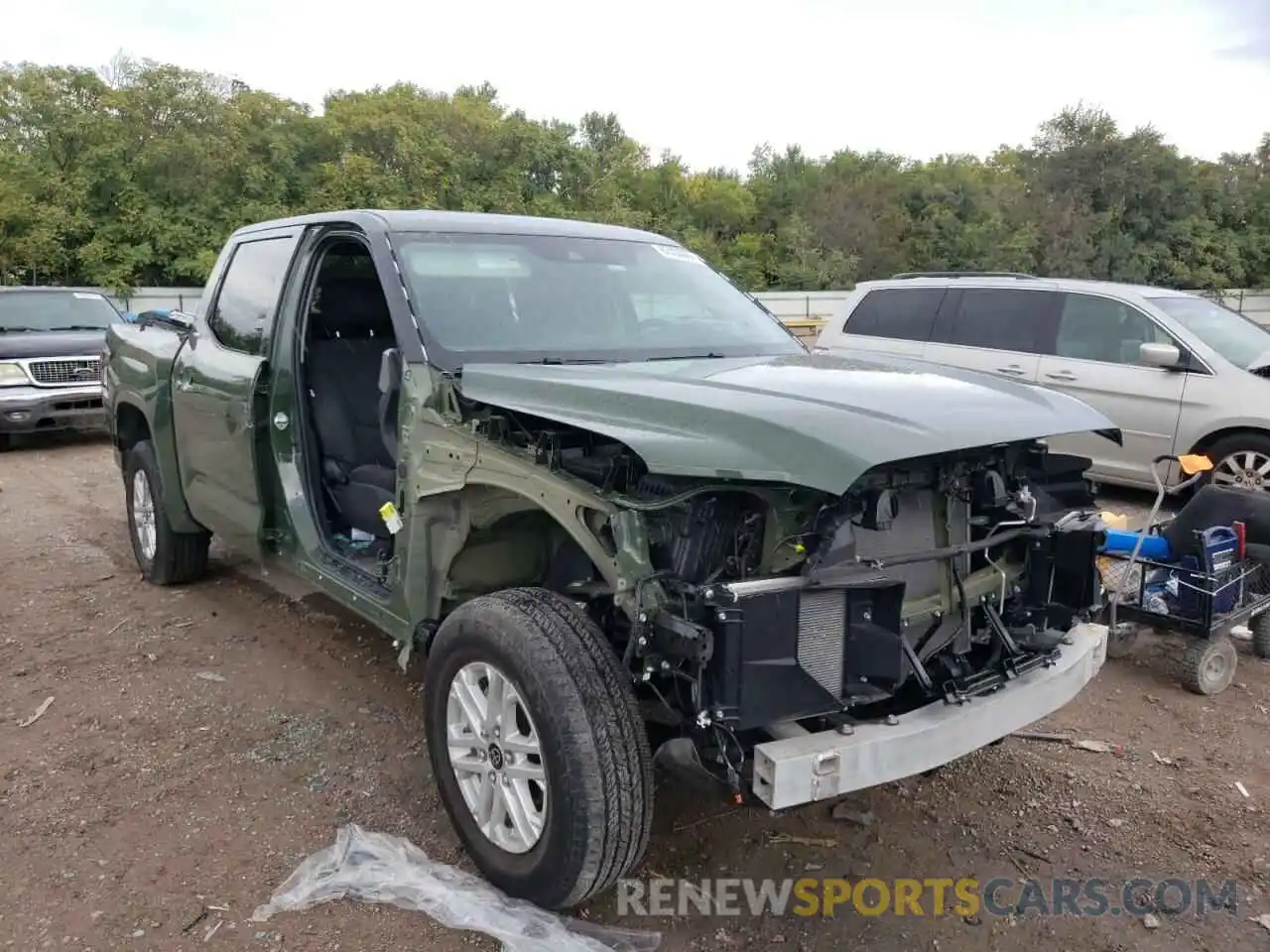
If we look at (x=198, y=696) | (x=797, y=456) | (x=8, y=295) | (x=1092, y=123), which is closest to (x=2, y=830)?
(x=198, y=696)

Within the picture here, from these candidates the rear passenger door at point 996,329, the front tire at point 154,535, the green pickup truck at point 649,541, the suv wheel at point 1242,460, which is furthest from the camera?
the rear passenger door at point 996,329

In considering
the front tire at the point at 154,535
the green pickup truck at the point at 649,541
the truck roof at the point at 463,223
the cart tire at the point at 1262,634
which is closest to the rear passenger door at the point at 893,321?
the cart tire at the point at 1262,634

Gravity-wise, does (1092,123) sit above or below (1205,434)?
above

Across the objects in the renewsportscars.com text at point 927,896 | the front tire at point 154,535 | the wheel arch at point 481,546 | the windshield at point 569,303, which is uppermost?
the windshield at point 569,303

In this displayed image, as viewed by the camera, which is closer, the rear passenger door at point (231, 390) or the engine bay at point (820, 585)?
the engine bay at point (820, 585)

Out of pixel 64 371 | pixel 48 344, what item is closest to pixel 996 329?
pixel 64 371

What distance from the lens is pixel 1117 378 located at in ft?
24.6

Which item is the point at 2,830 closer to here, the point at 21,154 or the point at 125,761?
the point at 125,761

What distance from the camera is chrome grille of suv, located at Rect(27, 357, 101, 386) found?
10297 mm

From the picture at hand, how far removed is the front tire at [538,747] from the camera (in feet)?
8.00

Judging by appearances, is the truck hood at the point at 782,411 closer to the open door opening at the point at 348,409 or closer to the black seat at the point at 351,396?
the open door opening at the point at 348,409

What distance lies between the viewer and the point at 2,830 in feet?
10.3

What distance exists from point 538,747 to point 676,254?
258 cm

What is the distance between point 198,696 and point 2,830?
1.09 m
